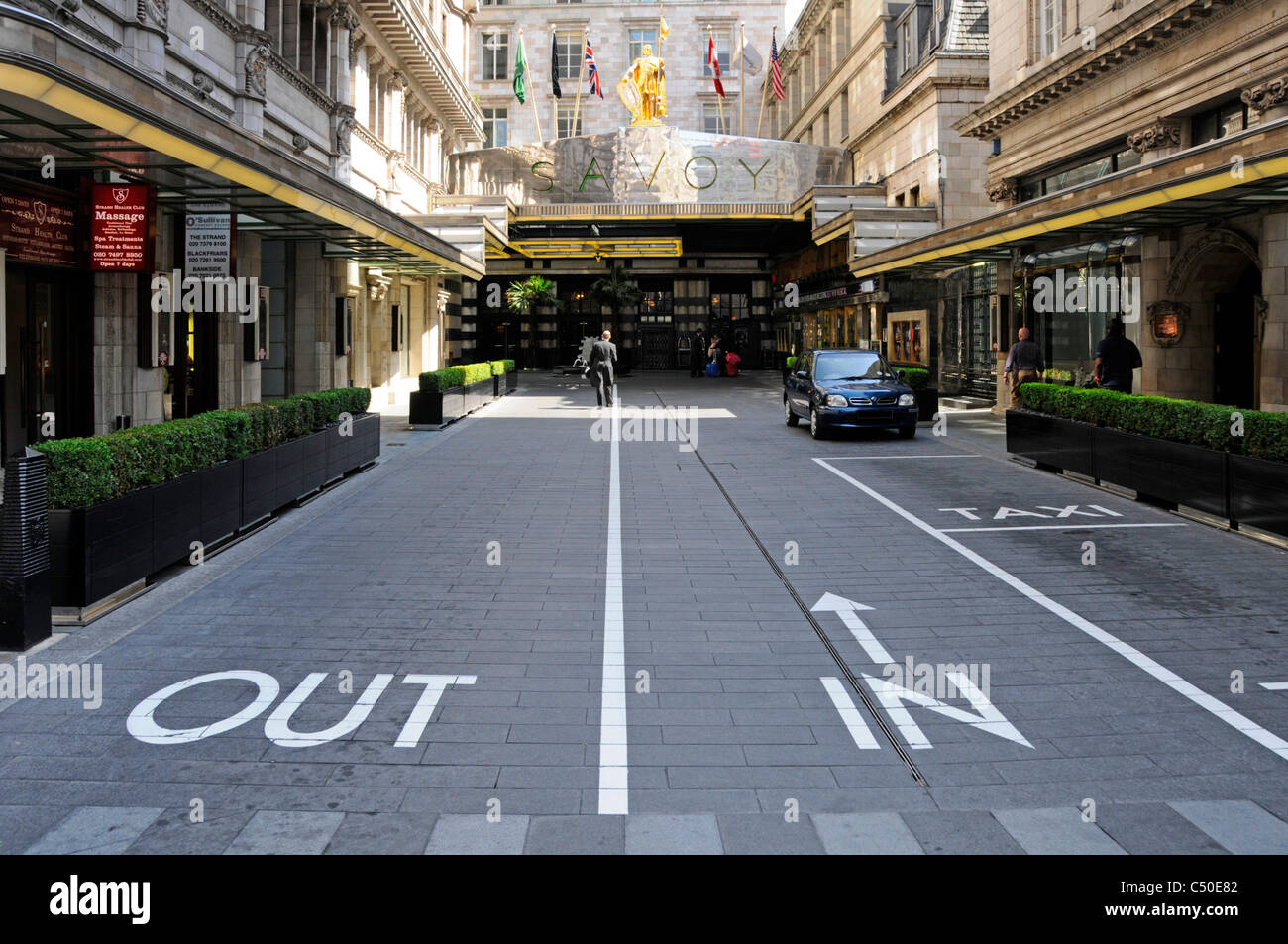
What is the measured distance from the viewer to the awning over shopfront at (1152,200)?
13.6 meters

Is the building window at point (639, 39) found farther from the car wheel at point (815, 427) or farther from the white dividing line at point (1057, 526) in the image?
the white dividing line at point (1057, 526)

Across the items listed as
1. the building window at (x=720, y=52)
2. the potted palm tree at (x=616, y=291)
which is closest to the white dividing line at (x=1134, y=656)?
the potted palm tree at (x=616, y=291)

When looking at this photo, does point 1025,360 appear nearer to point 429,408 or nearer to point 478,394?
point 429,408

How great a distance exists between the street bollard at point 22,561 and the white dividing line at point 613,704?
3753 millimetres

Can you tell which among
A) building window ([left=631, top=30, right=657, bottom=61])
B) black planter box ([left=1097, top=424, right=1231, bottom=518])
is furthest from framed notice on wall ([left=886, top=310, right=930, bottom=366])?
building window ([left=631, top=30, right=657, bottom=61])

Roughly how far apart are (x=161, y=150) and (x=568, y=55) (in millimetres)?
66148

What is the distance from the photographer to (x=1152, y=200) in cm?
1612

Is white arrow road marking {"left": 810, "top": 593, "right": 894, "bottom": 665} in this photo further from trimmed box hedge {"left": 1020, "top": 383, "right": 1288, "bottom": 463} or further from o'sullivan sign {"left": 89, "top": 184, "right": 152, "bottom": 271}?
o'sullivan sign {"left": 89, "top": 184, "right": 152, "bottom": 271}

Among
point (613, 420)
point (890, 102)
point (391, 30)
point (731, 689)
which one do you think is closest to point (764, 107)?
point (890, 102)

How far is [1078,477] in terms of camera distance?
52.7ft

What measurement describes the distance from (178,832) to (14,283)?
12099 mm

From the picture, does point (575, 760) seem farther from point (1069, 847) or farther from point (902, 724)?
point (1069, 847)

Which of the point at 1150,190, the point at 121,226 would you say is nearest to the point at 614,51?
the point at 1150,190

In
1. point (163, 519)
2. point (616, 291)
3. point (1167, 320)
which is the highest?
point (616, 291)
